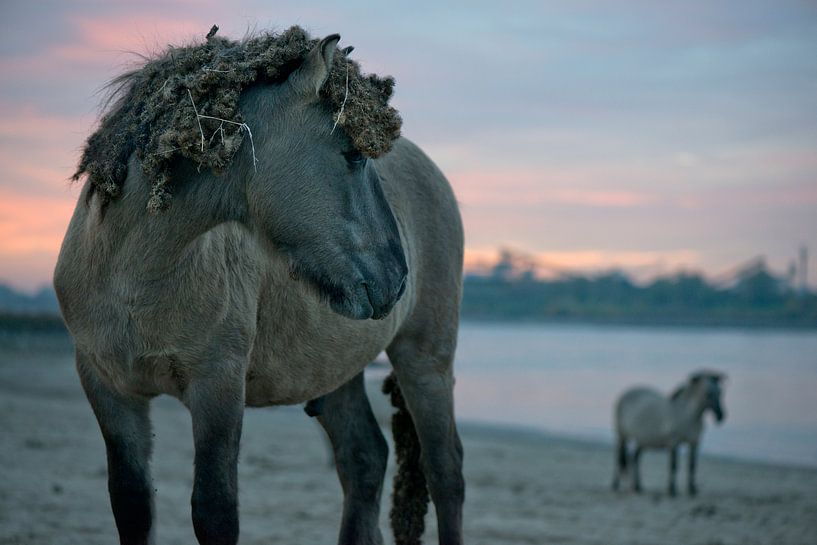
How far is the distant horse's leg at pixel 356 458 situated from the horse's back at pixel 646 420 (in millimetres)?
7802

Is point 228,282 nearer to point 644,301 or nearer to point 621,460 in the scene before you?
point 621,460

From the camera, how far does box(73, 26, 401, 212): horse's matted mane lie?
2574 mm

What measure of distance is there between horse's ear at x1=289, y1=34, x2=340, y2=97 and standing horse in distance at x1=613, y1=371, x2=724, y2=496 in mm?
9505

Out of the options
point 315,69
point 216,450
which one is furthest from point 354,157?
point 216,450

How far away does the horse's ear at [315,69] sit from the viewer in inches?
98.1

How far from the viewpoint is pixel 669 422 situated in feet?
36.7

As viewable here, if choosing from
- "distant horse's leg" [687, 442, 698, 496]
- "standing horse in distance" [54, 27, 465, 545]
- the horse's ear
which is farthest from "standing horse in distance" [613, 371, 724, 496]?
the horse's ear

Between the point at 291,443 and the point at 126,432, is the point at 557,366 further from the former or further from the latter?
the point at 126,432

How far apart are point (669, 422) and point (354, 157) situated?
9590mm

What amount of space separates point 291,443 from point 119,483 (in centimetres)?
1012

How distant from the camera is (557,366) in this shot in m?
48.2

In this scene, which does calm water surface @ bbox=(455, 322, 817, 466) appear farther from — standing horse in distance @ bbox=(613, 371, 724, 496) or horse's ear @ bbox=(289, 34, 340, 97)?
horse's ear @ bbox=(289, 34, 340, 97)

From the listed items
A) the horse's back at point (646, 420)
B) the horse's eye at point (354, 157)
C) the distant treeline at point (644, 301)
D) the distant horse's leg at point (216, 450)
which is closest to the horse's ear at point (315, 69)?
the horse's eye at point (354, 157)

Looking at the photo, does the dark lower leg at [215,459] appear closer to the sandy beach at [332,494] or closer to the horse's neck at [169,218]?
the horse's neck at [169,218]
